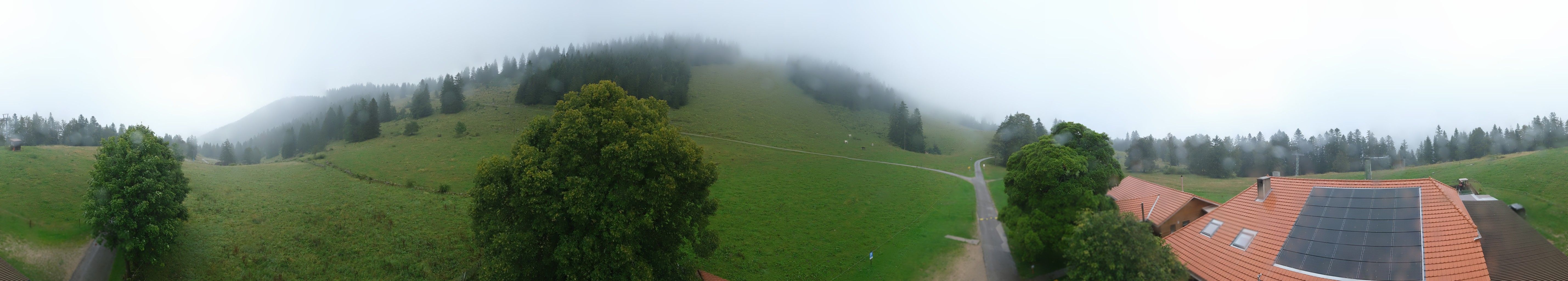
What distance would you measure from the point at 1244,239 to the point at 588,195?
23655mm

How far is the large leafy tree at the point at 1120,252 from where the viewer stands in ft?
49.7

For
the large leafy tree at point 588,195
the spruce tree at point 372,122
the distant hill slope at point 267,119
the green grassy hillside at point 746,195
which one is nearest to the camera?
the large leafy tree at point 588,195

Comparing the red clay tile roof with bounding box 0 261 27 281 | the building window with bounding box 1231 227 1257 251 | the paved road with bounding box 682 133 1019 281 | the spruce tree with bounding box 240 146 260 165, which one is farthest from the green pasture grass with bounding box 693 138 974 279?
the spruce tree with bounding box 240 146 260 165

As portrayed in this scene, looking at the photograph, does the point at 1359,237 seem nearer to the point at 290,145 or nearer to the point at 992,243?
the point at 992,243

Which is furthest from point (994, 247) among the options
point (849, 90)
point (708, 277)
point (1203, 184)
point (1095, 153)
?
point (1203, 184)

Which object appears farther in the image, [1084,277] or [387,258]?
[387,258]

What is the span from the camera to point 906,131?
5059cm

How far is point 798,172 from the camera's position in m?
39.1

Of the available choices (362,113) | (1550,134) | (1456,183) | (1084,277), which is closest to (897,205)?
(1084,277)

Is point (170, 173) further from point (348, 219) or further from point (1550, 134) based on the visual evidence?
point (1550, 134)

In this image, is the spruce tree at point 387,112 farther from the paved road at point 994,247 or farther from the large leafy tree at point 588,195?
the paved road at point 994,247

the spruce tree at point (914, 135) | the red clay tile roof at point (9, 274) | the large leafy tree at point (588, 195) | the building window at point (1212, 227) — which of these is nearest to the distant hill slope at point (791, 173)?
the spruce tree at point (914, 135)

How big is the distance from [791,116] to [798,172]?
17.9 m

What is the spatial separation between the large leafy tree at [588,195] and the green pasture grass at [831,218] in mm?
5331
